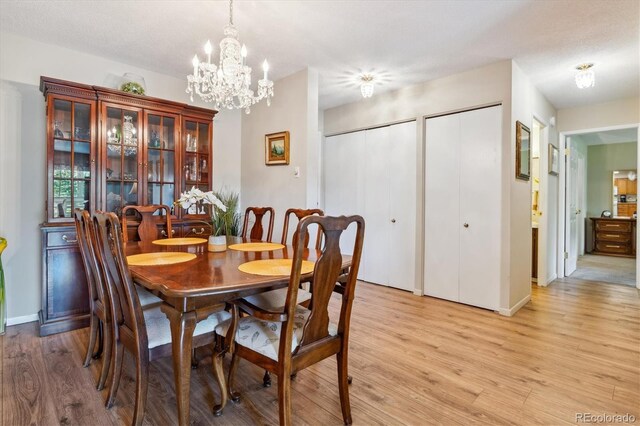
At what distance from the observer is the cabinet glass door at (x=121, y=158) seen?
3.01 m

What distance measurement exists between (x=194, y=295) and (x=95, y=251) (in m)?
0.87

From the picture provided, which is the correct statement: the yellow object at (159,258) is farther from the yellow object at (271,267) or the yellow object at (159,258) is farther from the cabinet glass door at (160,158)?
the cabinet glass door at (160,158)

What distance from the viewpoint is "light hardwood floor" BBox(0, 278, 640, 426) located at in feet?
5.43

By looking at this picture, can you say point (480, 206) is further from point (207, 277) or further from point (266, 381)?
point (207, 277)

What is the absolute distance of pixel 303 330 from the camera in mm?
1401

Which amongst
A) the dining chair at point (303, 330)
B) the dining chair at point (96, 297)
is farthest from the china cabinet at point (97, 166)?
the dining chair at point (303, 330)

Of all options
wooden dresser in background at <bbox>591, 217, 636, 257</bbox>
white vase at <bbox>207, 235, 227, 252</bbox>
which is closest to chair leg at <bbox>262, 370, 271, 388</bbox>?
white vase at <bbox>207, 235, 227, 252</bbox>

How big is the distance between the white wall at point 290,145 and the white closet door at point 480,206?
1574 mm

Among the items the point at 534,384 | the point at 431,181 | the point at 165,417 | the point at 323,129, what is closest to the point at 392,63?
the point at 431,181

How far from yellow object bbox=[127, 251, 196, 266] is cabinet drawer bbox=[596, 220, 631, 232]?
26.6ft

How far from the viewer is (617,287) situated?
4.20 metres

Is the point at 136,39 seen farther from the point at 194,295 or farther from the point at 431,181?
the point at 431,181

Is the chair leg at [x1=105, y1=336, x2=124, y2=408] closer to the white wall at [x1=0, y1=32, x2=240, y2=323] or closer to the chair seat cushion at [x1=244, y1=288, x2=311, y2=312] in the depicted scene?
the chair seat cushion at [x1=244, y1=288, x2=311, y2=312]

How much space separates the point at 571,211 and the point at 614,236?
9.09 feet
